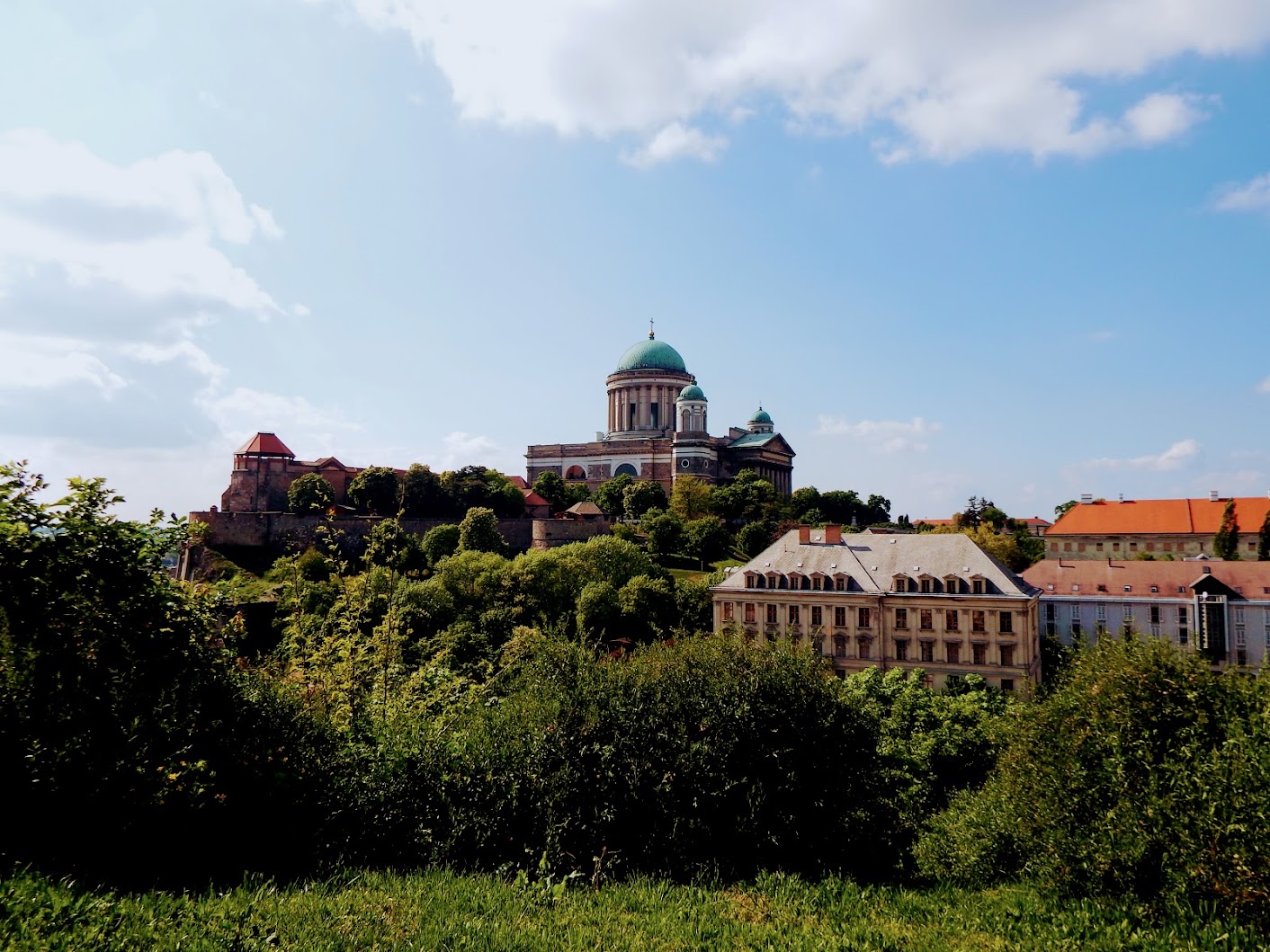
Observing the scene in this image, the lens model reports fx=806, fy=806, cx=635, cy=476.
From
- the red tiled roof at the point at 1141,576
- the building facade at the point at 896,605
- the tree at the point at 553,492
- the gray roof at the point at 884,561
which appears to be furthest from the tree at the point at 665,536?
the red tiled roof at the point at 1141,576

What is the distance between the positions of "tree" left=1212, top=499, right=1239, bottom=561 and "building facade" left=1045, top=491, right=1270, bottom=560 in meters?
1.80

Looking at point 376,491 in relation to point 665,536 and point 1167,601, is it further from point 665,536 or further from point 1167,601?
point 1167,601

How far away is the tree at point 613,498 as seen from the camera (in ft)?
285

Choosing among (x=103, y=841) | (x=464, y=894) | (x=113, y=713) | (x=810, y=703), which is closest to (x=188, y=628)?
(x=113, y=713)

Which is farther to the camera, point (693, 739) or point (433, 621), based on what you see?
point (433, 621)

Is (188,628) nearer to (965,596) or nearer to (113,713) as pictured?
(113,713)

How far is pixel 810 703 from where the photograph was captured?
577 inches

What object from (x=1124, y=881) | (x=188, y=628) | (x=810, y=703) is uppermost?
(x=188, y=628)

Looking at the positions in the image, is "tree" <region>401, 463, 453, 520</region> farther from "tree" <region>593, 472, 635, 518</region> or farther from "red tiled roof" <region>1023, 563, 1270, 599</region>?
"red tiled roof" <region>1023, 563, 1270, 599</region>

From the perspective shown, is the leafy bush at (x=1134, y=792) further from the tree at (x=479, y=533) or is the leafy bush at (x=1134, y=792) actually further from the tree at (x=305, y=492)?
the tree at (x=305, y=492)

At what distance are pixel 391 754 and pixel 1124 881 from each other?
11.1m

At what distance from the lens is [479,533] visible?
2516 inches

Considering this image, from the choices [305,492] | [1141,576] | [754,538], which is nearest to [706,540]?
[754,538]

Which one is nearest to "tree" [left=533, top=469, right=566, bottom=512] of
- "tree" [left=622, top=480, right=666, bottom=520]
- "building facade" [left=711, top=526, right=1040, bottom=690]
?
"tree" [left=622, top=480, right=666, bottom=520]
